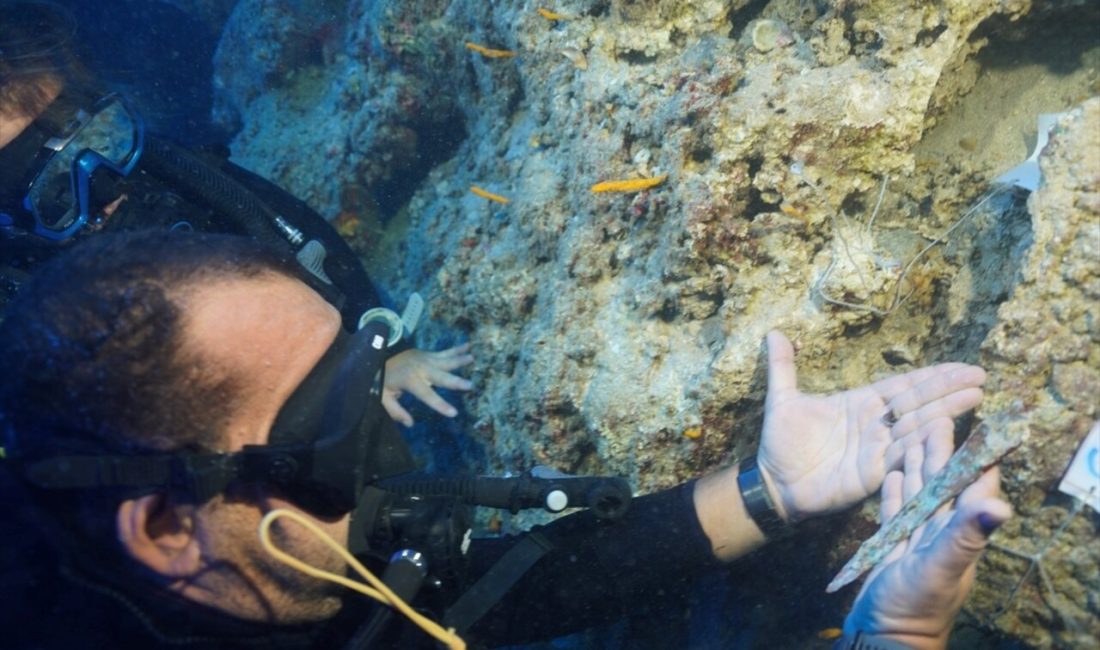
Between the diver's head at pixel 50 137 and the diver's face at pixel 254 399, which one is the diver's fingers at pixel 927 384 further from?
the diver's head at pixel 50 137

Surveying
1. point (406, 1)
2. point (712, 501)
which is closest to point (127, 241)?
point (712, 501)

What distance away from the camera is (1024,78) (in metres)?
2.62

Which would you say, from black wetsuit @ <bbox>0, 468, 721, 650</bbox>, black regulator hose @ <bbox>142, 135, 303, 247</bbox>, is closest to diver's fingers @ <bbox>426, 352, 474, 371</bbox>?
black regulator hose @ <bbox>142, 135, 303, 247</bbox>

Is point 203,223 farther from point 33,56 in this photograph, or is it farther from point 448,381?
point 448,381

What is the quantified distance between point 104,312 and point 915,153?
3169mm

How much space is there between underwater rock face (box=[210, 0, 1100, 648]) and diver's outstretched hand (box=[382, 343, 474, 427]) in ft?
0.55

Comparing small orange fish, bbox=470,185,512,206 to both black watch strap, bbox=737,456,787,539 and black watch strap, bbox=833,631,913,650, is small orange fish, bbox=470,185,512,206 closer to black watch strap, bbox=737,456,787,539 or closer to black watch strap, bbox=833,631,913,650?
black watch strap, bbox=737,456,787,539

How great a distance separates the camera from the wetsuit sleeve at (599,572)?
8.52ft

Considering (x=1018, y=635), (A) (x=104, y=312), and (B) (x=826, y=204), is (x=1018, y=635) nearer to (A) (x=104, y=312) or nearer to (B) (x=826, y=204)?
(B) (x=826, y=204)

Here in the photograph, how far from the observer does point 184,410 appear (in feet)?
5.84

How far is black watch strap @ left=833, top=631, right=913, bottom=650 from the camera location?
176 centimetres

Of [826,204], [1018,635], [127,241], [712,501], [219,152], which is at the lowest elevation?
[1018,635]

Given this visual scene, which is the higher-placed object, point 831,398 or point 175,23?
point 175,23

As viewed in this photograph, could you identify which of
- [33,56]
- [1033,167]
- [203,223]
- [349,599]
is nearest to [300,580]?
[349,599]
